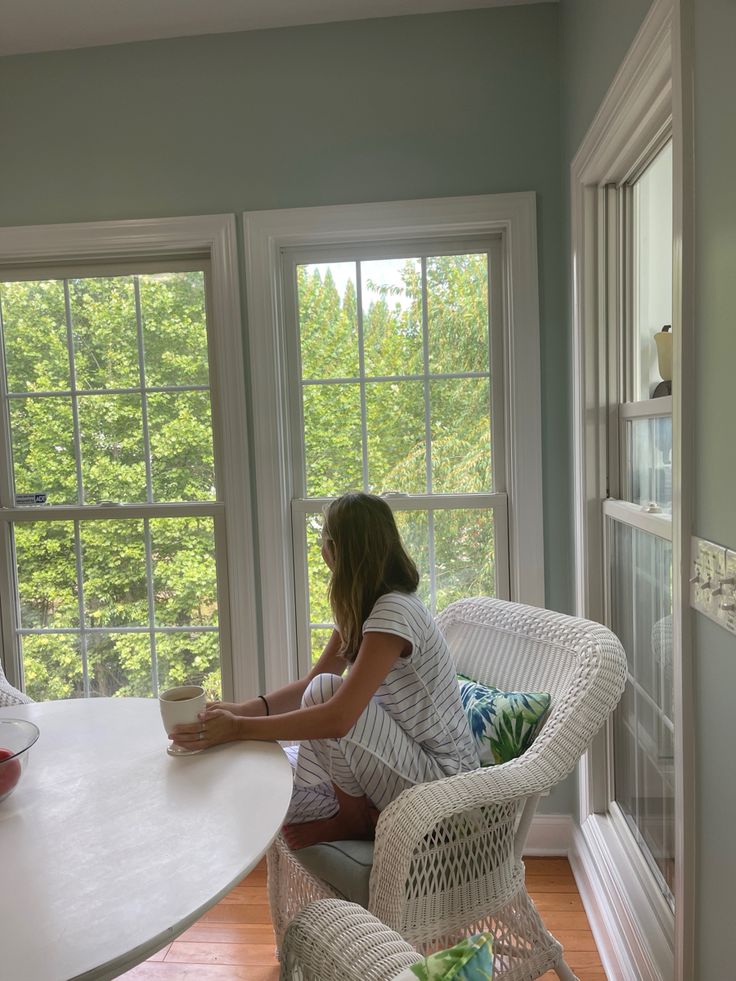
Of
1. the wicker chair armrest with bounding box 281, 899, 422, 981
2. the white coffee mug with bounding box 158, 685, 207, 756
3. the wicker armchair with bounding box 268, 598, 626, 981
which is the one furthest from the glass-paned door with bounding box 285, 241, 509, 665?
the wicker chair armrest with bounding box 281, 899, 422, 981

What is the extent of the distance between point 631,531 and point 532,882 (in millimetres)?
1217

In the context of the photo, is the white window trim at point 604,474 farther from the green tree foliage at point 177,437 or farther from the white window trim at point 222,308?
the white window trim at point 222,308

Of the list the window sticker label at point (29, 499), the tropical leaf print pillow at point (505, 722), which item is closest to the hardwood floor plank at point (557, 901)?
the tropical leaf print pillow at point (505, 722)

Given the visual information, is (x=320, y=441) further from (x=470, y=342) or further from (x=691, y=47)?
(x=691, y=47)

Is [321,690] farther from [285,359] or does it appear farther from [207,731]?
[285,359]

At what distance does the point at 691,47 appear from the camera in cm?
117

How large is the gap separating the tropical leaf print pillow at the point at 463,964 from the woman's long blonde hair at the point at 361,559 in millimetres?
1003

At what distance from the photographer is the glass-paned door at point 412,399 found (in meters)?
2.45

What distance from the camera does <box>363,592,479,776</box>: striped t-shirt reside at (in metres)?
1.57

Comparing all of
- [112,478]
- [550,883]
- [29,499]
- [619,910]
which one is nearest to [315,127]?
[112,478]

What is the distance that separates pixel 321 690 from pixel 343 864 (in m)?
0.34

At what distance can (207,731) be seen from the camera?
137 cm

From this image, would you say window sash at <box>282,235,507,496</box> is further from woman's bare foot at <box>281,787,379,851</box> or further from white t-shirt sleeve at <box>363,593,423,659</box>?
woman's bare foot at <box>281,787,379,851</box>

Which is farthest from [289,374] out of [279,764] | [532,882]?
[532,882]
